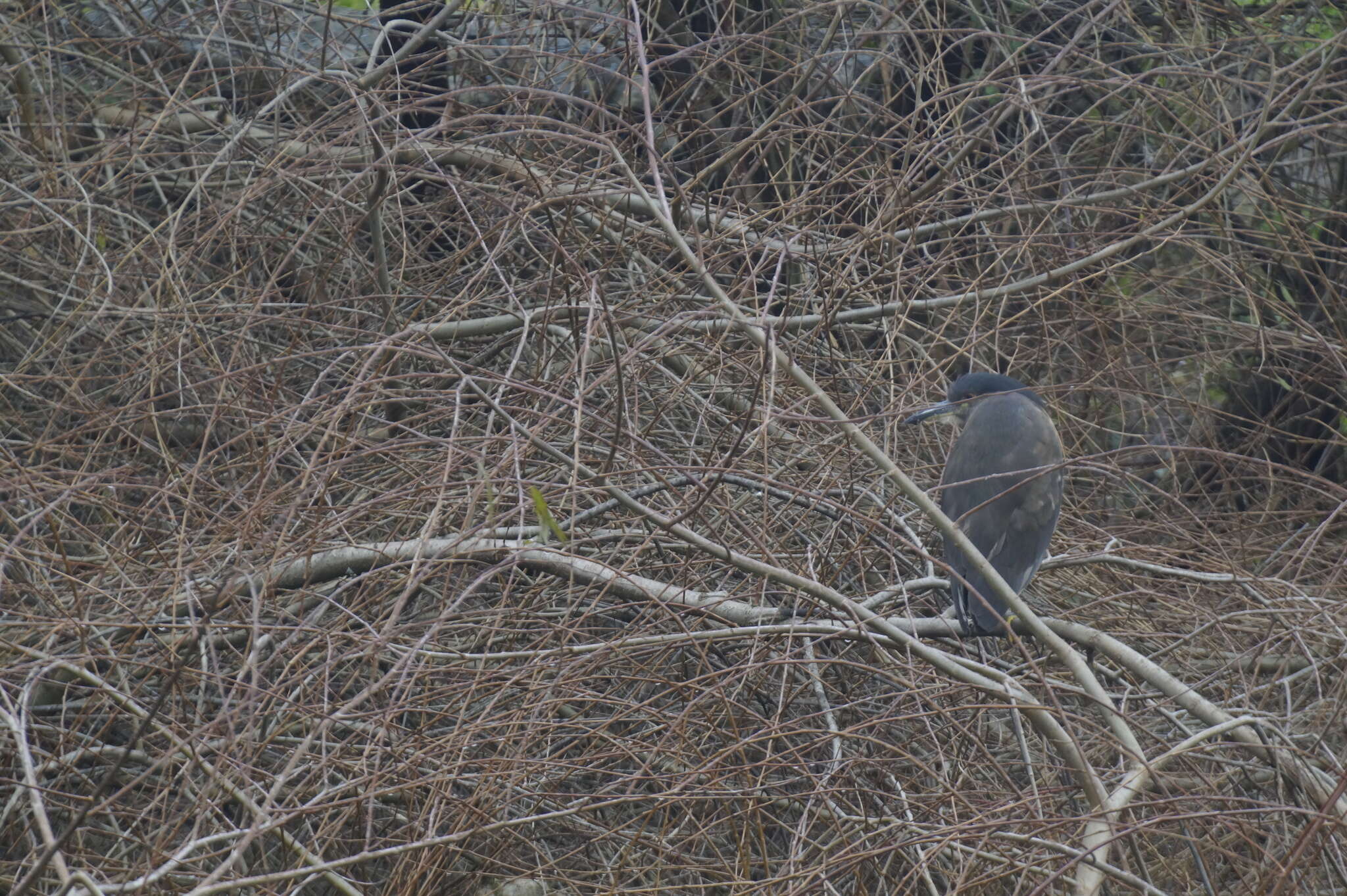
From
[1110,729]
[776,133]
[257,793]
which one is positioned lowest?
[257,793]

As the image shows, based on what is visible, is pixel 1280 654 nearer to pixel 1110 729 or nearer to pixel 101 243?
pixel 1110 729

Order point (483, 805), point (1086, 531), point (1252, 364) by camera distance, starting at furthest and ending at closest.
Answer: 1. point (1252, 364)
2. point (1086, 531)
3. point (483, 805)

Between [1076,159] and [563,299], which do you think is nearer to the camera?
[563,299]

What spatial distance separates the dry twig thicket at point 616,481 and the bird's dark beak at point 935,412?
0.11 m

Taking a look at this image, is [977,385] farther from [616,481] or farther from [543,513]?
[543,513]

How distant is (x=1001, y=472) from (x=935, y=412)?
1.02ft

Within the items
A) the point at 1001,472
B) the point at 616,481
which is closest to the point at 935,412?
the point at 1001,472

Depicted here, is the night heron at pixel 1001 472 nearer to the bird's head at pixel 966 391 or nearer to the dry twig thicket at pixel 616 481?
the bird's head at pixel 966 391

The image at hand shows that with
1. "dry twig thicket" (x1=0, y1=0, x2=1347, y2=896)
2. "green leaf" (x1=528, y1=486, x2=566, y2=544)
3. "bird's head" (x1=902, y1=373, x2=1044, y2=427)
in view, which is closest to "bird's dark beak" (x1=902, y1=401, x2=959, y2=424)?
"bird's head" (x1=902, y1=373, x2=1044, y2=427)

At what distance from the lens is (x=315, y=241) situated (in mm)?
4656

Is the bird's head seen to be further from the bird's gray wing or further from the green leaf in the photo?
the green leaf

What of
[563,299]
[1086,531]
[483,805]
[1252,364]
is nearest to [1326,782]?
[483,805]

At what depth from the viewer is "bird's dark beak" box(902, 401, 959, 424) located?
12.9 ft

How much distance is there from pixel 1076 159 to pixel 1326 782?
12.8ft
